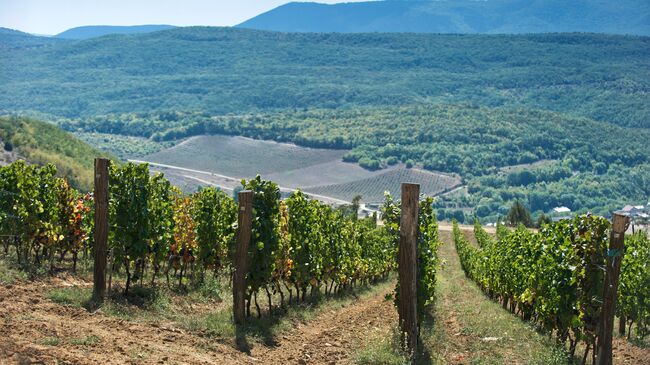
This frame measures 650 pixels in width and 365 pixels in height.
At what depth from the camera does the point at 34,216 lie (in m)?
19.8

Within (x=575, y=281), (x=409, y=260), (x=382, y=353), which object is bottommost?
(x=382, y=353)

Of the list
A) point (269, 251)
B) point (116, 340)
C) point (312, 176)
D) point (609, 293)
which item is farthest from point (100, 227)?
point (312, 176)

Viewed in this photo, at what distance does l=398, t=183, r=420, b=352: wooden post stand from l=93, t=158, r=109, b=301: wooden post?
5494mm

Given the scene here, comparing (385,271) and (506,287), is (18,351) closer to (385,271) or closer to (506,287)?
(506,287)

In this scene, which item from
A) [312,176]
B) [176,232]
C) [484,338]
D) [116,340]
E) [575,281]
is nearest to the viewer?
[116,340]

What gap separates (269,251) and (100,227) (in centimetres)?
333

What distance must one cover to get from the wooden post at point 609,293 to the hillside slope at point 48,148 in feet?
178

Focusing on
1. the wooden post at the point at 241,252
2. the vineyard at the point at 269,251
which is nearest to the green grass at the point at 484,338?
the vineyard at the point at 269,251

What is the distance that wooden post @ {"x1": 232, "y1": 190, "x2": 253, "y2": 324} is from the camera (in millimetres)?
16344

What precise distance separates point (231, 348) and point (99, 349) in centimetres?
284

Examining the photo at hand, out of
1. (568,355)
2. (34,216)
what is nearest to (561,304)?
(568,355)

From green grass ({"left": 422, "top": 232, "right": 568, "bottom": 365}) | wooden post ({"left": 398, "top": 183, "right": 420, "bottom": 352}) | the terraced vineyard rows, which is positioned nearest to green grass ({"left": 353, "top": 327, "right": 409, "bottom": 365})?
wooden post ({"left": 398, "top": 183, "right": 420, "bottom": 352})

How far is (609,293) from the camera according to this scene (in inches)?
548

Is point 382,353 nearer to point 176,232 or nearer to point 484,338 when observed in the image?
point 484,338
